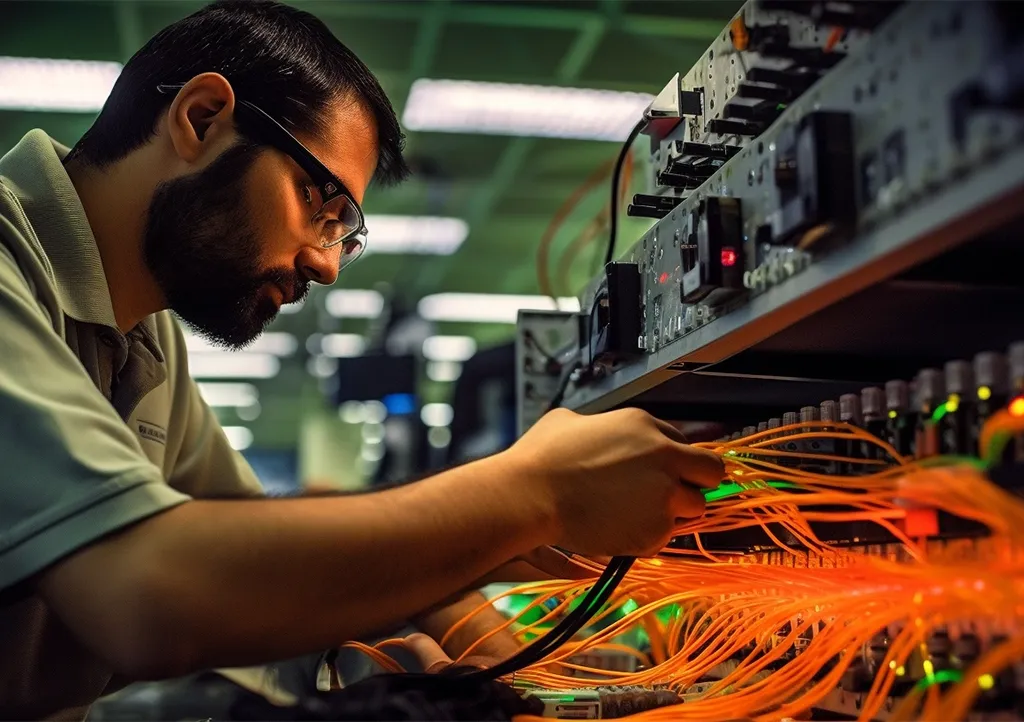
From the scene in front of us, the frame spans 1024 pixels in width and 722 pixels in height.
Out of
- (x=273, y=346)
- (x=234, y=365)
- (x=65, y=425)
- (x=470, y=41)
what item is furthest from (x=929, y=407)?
(x=234, y=365)

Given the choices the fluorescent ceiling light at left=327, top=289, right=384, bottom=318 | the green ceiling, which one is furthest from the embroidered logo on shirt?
the fluorescent ceiling light at left=327, top=289, right=384, bottom=318

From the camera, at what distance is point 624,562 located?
3.13 ft

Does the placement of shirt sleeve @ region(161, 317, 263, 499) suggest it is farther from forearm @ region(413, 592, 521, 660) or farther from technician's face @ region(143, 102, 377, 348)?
forearm @ region(413, 592, 521, 660)

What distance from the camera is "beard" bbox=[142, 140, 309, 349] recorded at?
1.21 m

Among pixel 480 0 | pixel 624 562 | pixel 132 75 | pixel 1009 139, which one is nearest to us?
pixel 1009 139

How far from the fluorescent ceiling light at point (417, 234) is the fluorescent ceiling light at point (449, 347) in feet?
9.77

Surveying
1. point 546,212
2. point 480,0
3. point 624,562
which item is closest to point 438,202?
point 546,212

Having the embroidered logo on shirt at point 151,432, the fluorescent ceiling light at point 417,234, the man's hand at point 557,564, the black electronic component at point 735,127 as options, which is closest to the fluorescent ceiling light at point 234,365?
the fluorescent ceiling light at point 417,234

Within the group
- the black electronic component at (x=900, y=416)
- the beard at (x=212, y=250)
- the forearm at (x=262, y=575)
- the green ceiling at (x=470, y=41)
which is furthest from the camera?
the green ceiling at (x=470, y=41)

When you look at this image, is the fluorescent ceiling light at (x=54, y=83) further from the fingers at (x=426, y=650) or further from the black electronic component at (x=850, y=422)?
the black electronic component at (x=850, y=422)

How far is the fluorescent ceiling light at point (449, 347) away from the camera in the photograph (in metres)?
10.4

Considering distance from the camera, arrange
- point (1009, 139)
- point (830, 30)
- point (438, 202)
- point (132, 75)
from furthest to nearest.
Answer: point (438, 202)
point (132, 75)
point (830, 30)
point (1009, 139)

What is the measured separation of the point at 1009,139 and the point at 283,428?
15.2m

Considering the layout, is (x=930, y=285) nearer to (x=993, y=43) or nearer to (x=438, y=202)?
(x=993, y=43)
